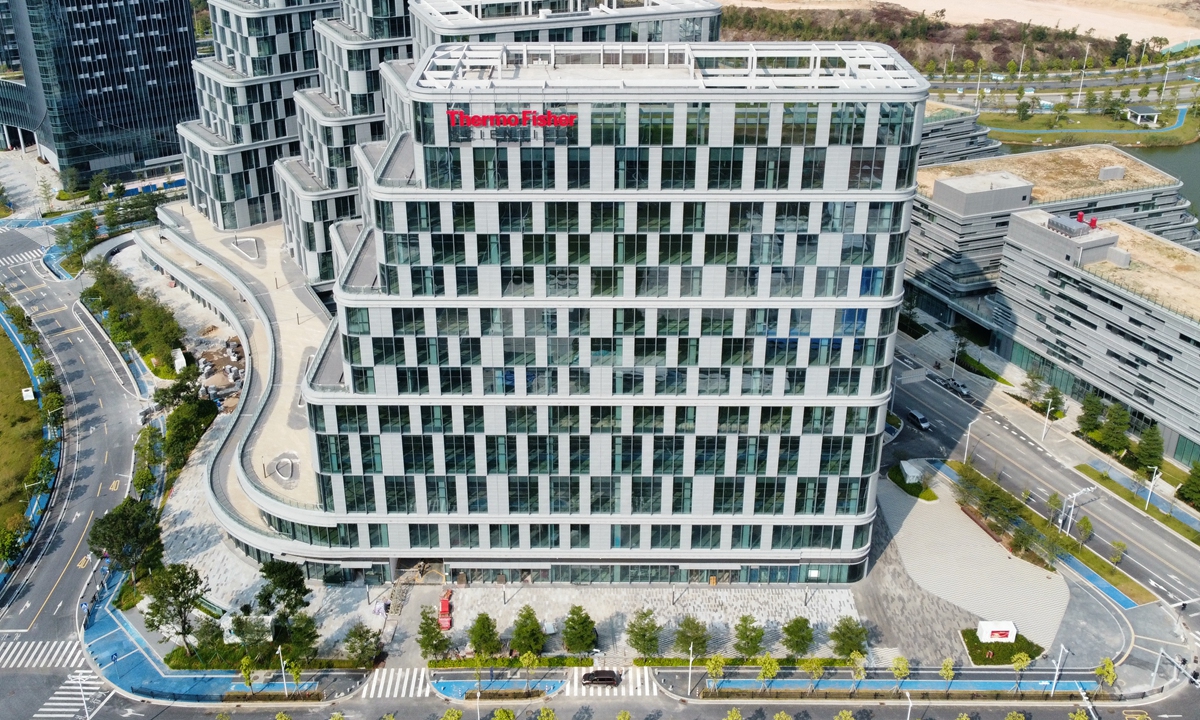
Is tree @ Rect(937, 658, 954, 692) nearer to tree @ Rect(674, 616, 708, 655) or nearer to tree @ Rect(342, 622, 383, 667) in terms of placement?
tree @ Rect(674, 616, 708, 655)

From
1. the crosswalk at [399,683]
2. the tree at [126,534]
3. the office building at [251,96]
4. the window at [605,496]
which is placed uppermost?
the office building at [251,96]

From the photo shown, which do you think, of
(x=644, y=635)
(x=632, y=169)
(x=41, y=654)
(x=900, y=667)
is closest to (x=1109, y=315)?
(x=900, y=667)

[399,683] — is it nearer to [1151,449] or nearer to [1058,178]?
[1151,449]

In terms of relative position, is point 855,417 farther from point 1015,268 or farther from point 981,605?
point 1015,268

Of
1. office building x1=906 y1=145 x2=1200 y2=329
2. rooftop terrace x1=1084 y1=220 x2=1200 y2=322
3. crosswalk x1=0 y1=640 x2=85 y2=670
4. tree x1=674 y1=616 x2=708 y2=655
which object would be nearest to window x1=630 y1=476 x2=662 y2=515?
tree x1=674 y1=616 x2=708 y2=655

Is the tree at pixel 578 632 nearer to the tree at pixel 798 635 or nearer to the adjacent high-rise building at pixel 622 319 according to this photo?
the adjacent high-rise building at pixel 622 319

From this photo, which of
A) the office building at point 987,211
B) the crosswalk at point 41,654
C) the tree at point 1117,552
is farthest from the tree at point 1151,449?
the crosswalk at point 41,654
